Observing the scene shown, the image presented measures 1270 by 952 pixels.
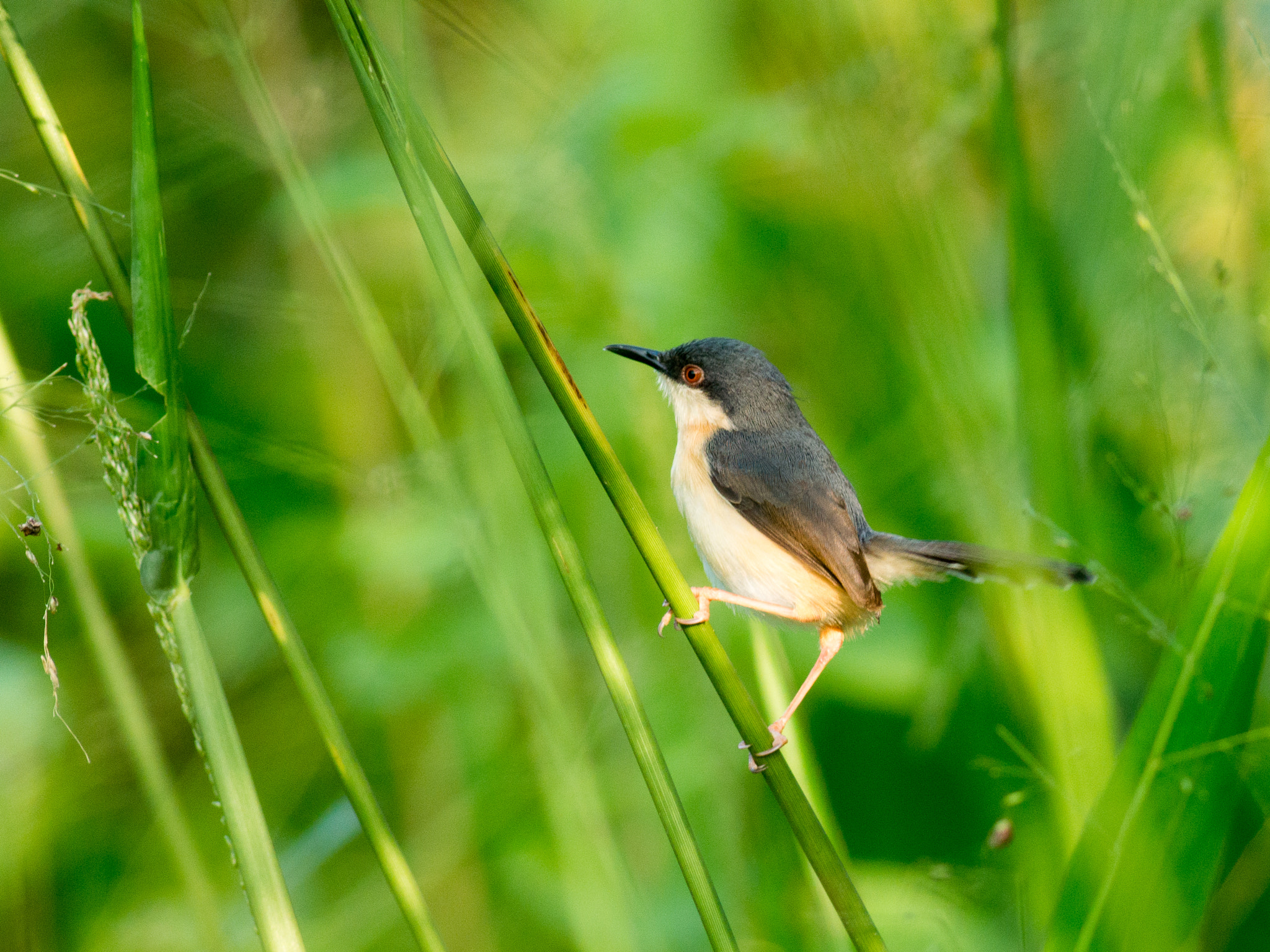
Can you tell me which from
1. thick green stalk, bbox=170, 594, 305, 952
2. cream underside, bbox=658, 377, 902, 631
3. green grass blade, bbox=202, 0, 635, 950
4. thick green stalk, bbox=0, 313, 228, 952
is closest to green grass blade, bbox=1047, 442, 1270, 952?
green grass blade, bbox=202, 0, 635, 950

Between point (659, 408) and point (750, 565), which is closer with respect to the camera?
point (750, 565)

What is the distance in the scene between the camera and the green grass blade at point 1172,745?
1284mm

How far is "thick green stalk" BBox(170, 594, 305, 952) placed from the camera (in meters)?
0.82

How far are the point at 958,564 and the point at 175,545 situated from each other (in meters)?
1.53

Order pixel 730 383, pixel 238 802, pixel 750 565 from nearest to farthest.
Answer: pixel 238 802 → pixel 750 565 → pixel 730 383

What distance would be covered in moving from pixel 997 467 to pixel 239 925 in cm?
211

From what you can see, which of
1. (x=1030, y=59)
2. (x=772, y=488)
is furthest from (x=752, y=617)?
(x=1030, y=59)

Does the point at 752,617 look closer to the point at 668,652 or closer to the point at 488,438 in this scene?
the point at 668,652

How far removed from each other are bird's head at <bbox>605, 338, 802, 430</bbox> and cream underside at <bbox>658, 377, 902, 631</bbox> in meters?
0.21

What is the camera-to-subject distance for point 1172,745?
1295 mm

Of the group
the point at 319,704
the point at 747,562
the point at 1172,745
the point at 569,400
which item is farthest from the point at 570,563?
the point at 747,562

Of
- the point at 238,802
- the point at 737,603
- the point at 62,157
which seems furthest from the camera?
the point at 737,603

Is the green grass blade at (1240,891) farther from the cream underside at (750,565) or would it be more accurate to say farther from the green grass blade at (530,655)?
the green grass blade at (530,655)

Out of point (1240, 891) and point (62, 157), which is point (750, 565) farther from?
point (62, 157)
